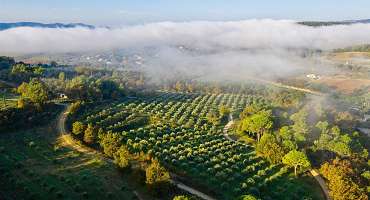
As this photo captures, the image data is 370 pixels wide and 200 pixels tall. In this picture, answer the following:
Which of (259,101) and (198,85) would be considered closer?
(259,101)

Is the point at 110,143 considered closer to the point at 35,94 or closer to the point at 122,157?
the point at 122,157

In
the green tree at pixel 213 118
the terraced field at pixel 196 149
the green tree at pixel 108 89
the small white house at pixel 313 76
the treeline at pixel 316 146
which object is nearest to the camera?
the terraced field at pixel 196 149

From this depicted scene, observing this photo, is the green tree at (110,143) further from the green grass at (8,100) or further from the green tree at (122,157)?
the green grass at (8,100)

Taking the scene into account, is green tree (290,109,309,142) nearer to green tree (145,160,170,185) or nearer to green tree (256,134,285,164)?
green tree (256,134,285,164)

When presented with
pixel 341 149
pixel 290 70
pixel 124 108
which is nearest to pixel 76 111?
pixel 124 108

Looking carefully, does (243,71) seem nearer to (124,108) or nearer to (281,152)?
(124,108)

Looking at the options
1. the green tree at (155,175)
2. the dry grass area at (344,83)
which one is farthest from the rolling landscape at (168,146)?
the dry grass area at (344,83)
